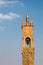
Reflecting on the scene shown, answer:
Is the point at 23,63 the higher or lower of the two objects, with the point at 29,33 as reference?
lower

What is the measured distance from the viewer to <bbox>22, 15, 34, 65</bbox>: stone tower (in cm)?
2578

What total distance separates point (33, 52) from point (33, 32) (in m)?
2.79

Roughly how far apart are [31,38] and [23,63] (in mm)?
3583

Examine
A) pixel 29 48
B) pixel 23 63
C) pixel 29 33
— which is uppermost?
pixel 29 33

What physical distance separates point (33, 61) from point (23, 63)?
1.39 metres

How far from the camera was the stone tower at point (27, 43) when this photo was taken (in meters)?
25.8

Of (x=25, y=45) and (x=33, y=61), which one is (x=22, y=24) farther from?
(x=33, y=61)

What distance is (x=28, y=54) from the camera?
2583cm

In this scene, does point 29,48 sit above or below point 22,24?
below

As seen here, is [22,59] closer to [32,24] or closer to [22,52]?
[22,52]

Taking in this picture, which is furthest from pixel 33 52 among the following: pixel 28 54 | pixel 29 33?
pixel 29 33

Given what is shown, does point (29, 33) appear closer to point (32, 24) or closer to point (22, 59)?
point (32, 24)

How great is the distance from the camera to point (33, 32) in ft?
86.7

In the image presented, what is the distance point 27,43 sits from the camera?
26.7m
